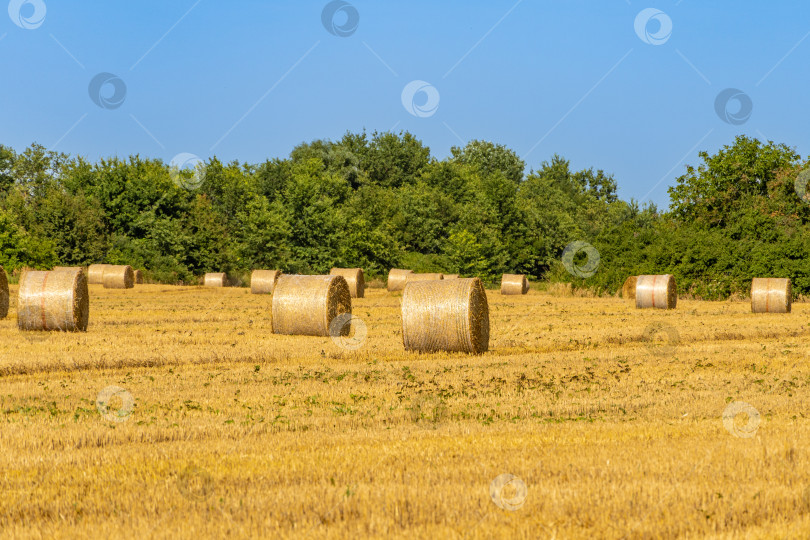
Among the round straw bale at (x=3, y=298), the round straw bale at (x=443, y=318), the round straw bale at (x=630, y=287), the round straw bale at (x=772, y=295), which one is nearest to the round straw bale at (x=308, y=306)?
the round straw bale at (x=443, y=318)

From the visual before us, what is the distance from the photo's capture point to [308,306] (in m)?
22.5

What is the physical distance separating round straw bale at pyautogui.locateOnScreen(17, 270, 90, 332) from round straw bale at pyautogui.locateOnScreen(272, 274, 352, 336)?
5.05 metres

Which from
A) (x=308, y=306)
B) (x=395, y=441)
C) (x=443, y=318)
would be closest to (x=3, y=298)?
(x=308, y=306)

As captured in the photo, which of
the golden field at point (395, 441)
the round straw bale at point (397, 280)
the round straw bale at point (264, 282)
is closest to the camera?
the golden field at point (395, 441)

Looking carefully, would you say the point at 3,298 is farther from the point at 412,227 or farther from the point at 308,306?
the point at 412,227

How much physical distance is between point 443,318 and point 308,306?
4.90m

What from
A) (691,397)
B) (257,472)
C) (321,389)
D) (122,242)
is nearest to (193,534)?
(257,472)

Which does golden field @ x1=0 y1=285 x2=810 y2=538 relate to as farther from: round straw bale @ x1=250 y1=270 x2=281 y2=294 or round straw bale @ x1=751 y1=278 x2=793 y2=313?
round straw bale @ x1=250 y1=270 x2=281 y2=294

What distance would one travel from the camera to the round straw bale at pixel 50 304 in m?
22.2

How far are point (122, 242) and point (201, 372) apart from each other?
56.1 m

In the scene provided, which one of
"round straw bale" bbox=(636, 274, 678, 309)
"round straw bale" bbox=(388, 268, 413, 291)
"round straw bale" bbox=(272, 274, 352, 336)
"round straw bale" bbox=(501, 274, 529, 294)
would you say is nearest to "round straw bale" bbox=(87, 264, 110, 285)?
"round straw bale" bbox=(388, 268, 413, 291)

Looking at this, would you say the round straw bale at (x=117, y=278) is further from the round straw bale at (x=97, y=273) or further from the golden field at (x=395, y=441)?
the golden field at (x=395, y=441)

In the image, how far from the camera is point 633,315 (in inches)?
1220

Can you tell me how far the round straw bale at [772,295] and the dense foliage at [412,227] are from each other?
10.6m
